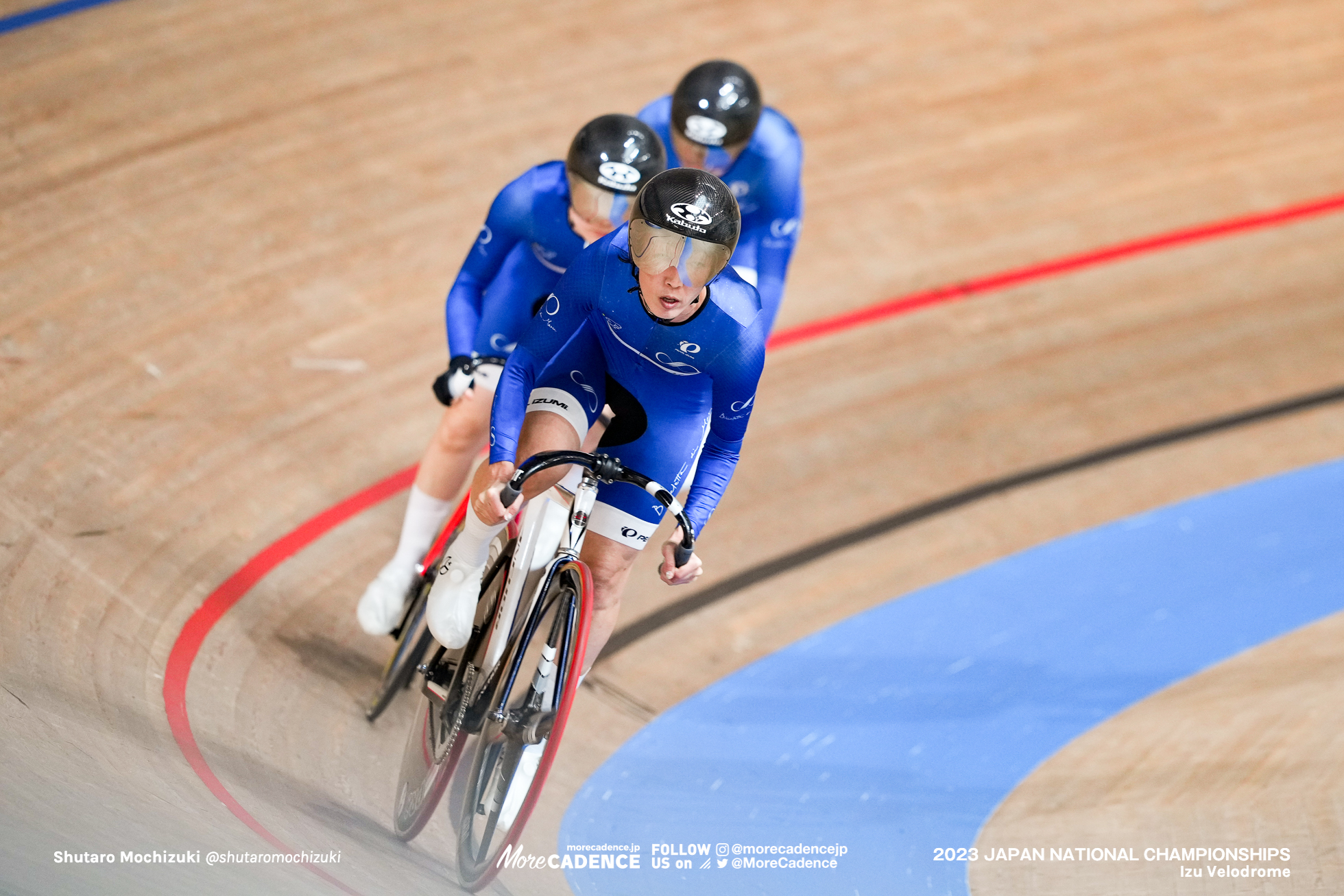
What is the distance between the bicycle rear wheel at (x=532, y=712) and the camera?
7.95ft

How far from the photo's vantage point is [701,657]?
3.61 m

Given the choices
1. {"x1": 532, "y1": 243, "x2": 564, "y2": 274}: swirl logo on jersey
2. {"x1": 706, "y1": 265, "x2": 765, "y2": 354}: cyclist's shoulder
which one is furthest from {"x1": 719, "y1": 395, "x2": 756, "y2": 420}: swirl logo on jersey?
{"x1": 532, "y1": 243, "x2": 564, "y2": 274}: swirl logo on jersey

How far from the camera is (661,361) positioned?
239 cm

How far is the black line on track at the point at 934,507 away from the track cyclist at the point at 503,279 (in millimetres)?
746

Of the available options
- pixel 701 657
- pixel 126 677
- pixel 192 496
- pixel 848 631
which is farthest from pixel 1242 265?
pixel 126 677

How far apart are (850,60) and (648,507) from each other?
4.29 metres

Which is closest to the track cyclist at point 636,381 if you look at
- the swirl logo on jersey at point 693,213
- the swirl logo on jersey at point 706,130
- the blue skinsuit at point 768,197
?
the swirl logo on jersey at point 693,213

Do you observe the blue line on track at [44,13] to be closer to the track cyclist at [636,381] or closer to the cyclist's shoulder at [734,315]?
the track cyclist at [636,381]

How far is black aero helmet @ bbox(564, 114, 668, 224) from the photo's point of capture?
2.57 meters

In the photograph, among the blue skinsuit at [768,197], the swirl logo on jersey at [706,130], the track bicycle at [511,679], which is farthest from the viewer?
the blue skinsuit at [768,197]

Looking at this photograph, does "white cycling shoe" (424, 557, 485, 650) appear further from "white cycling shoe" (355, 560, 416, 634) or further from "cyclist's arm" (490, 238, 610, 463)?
"white cycling shoe" (355, 560, 416, 634)

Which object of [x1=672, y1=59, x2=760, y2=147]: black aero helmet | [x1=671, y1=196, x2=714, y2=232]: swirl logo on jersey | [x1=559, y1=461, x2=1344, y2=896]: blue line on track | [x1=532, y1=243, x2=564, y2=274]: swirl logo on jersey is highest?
[x1=671, y1=196, x2=714, y2=232]: swirl logo on jersey

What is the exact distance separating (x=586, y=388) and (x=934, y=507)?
2053mm

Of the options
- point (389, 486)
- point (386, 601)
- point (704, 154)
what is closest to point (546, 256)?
point (704, 154)
